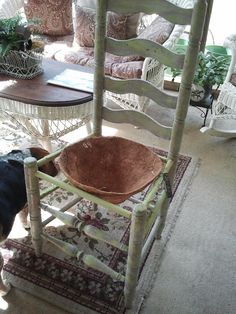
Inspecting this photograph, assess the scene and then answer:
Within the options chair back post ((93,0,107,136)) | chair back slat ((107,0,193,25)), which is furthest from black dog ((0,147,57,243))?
chair back slat ((107,0,193,25))

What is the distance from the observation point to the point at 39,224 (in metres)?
1.30

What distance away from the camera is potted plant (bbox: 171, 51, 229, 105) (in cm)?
226

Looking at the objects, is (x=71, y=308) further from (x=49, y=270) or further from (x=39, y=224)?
(x=39, y=224)

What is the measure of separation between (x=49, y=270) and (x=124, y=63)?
142 cm

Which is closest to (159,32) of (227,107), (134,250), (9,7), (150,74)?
(150,74)

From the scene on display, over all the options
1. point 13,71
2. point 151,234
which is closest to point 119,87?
point 151,234

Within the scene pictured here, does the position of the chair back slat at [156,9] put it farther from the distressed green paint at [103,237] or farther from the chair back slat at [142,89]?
the distressed green paint at [103,237]

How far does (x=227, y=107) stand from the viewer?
7.29ft

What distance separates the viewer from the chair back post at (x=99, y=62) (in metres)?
1.18

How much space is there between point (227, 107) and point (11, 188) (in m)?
1.57

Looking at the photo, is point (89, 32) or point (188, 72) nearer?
point (188, 72)

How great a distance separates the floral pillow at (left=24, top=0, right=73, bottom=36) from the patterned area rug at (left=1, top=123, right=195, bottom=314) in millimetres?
1677

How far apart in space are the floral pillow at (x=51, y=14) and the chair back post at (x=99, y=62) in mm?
1486

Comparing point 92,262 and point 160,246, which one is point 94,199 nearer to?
point 92,262
